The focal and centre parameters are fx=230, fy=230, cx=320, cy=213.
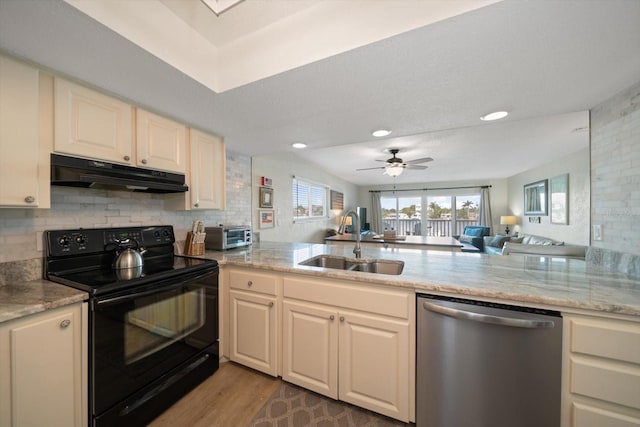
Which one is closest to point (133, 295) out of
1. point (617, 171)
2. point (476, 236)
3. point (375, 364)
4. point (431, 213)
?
point (375, 364)

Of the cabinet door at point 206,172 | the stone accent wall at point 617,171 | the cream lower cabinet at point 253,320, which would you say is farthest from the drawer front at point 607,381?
the cabinet door at point 206,172

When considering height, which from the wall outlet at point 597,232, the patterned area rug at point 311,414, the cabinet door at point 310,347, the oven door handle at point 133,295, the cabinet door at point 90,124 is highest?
the cabinet door at point 90,124

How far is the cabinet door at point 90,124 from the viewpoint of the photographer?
4.13ft

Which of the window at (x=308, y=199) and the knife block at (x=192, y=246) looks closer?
the knife block at (x=192, y=246)

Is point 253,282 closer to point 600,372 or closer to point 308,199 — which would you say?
point 600,372

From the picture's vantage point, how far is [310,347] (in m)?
1.51

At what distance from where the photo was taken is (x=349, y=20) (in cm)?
107

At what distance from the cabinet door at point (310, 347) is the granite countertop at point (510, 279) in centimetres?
28

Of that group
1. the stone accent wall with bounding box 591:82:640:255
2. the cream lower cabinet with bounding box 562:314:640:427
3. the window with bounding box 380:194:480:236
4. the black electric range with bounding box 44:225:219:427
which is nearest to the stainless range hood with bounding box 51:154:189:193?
the black electric range with bounding box 44:225:219:427

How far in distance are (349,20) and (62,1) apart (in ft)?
3.59

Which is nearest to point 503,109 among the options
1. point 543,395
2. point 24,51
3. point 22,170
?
point 543,395

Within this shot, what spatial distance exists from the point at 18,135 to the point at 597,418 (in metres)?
2.92

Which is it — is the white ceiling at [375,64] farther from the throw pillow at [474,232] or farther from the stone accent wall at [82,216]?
the throw pillow at [474,232]

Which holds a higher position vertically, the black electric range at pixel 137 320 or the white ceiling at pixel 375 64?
the white ceiling at pixel 375 64
